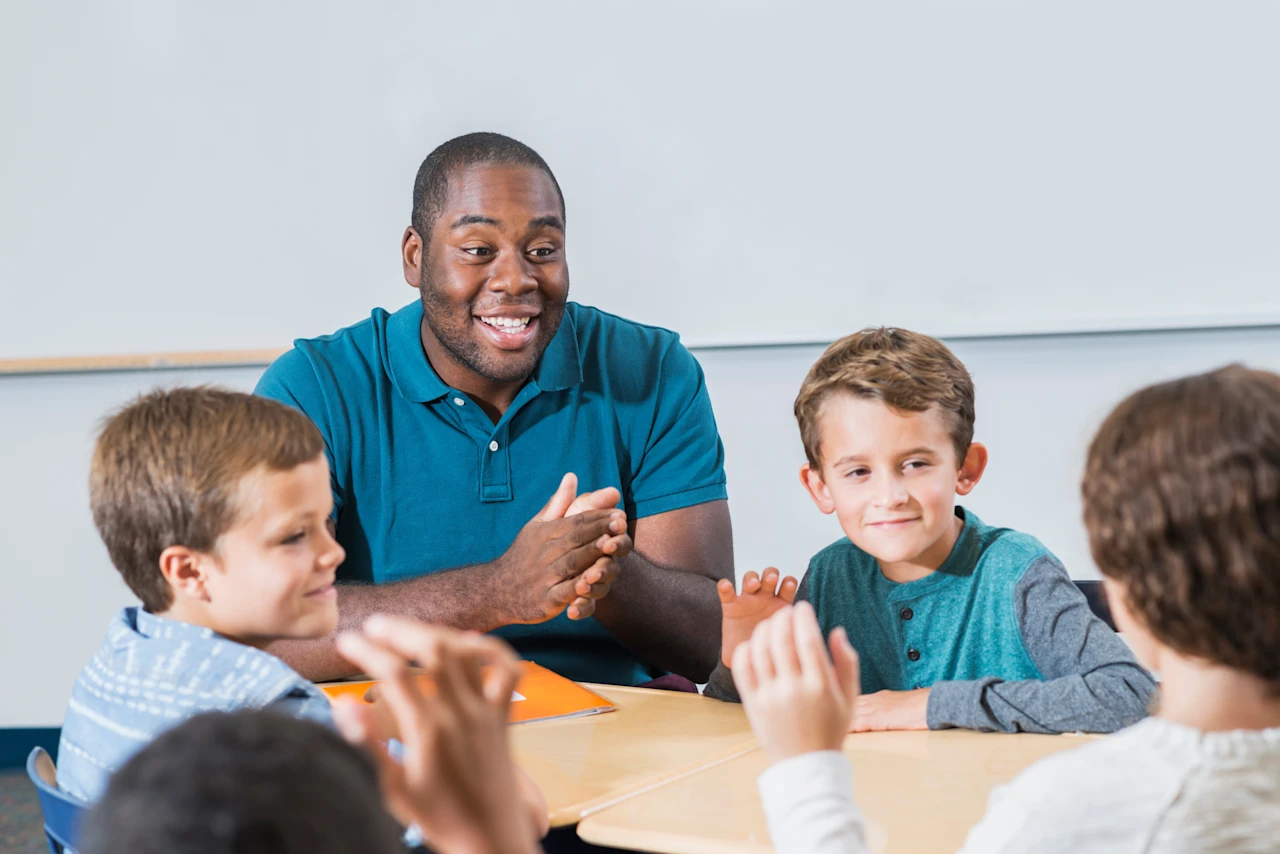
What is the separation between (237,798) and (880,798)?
0.94m

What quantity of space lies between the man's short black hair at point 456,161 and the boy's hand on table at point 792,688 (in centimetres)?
148

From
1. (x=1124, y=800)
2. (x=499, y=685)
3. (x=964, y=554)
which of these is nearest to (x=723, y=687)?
(x=964, y=554)

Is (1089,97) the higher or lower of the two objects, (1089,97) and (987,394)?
the higher

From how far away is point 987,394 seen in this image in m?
3.22

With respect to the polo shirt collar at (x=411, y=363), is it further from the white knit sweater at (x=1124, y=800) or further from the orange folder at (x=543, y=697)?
the white knit sweater at (x=1124, y=800)

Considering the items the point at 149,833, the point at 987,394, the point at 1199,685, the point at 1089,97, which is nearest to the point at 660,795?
the point at 1199,685

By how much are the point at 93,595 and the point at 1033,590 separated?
120 inches

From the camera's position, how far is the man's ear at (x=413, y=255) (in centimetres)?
226

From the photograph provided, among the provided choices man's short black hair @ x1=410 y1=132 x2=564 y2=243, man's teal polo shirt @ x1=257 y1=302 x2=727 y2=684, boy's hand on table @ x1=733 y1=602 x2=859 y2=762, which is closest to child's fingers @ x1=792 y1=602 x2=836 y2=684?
boy's hand on table @ x1=733 y1=602 x2=859 y2=762

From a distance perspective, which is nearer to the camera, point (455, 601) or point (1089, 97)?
point (455, 601)

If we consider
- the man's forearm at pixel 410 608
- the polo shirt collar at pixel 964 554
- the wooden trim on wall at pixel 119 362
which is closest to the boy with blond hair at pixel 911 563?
the polo shirt collar at pixel 964 554

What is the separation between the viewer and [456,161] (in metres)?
2.16

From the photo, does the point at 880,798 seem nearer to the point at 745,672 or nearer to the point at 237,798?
the point at 745,672

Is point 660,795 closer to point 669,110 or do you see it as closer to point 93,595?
point 669,110
